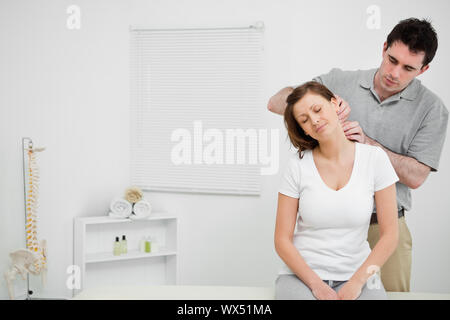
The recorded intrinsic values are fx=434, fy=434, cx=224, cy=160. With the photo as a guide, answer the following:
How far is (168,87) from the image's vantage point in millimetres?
2904

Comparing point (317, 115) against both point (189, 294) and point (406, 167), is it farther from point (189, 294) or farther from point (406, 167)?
point (189, 294)

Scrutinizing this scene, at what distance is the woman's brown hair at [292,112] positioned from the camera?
147cm

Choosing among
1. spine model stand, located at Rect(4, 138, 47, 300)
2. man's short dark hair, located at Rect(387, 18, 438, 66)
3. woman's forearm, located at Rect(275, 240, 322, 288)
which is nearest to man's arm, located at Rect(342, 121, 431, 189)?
man's short dark hair, located at Rect(387, 18, 438, 66)

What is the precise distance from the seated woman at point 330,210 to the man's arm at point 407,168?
→ 158 mm

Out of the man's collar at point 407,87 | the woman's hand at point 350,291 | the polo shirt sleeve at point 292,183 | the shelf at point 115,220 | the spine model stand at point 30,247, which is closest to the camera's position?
the woman's hand at point 350,291

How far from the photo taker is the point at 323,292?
137 centimetres

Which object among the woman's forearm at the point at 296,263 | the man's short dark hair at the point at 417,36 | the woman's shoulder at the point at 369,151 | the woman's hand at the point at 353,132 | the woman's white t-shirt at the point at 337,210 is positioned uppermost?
the man's short dark hair at the point at 417,36

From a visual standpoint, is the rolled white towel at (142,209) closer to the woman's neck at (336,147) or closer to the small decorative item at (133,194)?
the small decorative item at (133,194)

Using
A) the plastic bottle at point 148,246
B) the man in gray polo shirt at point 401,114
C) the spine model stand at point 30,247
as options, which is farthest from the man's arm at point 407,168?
the spine model stand at point 30,247

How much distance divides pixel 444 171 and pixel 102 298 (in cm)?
220

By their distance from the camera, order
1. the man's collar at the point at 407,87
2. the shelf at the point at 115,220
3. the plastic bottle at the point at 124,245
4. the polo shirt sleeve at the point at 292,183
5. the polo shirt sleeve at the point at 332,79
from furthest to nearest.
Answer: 1. the plastic bottle at the point at 124,245
2. the shelf at the point at 115,220
3. the polo shirt sleeve at the point at 332,79
4. the man's collar at the point at 407,87
5. the polo shirt sleeve at the point at 292,183

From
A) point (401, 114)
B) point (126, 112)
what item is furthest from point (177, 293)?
point (126, 112)

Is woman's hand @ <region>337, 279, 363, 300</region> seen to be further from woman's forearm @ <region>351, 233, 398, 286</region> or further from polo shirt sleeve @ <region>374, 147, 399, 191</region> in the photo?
polo shirt sleeve @ <region>374, 147, 399, 191</region>

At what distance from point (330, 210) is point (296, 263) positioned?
8.2 inches
